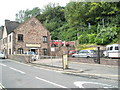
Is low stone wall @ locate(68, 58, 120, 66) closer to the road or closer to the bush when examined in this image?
the road

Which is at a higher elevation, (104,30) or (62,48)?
(104,30)

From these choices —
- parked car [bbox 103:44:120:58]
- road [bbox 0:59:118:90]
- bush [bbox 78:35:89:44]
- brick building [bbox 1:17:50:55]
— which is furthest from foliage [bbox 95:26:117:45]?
road [bbox 0:59:118:90]

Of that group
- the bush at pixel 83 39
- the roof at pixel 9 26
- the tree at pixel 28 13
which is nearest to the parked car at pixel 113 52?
the bush at pixel 83 39

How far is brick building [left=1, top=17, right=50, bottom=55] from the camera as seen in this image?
127 ft

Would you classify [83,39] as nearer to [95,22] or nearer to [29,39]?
[95,22]

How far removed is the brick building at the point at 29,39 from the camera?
38594 millimetres

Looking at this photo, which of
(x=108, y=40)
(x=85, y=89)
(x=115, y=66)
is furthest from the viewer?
(x=108, y=40)

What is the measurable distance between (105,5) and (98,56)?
18.2 meters

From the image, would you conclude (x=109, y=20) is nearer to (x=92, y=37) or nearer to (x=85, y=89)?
(x=92, y=37)

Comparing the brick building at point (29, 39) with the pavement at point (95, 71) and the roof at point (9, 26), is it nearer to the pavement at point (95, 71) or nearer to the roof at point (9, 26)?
the roof at point (9, 26)

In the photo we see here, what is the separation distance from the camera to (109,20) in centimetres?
3547

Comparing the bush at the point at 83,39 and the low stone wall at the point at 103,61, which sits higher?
the bush at the point at 83,39

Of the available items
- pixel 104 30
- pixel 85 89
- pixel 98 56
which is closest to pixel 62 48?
pixel 104 30

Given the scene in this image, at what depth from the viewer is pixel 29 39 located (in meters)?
40.2
